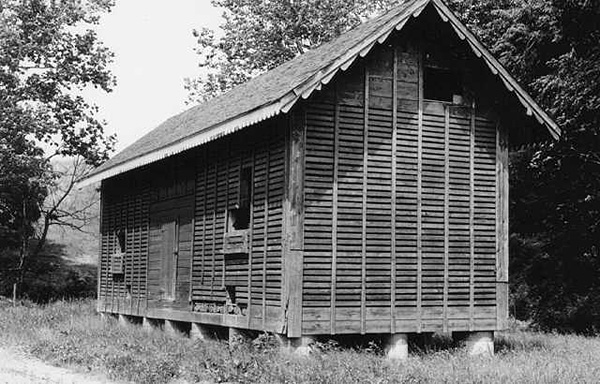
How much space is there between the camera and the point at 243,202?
17.0 meters

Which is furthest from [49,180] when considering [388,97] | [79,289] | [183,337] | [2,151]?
[388,97]

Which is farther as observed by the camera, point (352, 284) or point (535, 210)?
point (535, 210)

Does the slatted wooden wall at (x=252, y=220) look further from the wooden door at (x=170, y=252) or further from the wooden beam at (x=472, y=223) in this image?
the wooden beam at (x=472, y=223)

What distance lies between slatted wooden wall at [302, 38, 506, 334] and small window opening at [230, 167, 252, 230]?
234 cm

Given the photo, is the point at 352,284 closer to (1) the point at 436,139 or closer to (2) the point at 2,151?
(1) the point at 436,139

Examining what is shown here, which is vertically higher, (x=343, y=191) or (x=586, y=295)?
(x=343, y=191)

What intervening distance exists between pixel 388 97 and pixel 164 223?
25.5 ft

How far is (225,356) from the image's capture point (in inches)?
562

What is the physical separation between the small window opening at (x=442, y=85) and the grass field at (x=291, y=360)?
4.96 m

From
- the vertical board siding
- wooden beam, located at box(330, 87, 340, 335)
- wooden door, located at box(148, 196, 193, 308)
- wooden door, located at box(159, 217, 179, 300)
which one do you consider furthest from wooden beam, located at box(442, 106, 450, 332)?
wooden door, located at box(159, 217, 179, 300)

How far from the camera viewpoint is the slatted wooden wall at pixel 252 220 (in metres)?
15.4

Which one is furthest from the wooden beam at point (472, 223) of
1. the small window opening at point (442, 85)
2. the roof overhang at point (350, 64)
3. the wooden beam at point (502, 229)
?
the roof overhang at point (350, 64)

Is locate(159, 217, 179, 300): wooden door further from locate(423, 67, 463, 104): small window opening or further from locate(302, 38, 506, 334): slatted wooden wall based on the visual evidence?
locate(423, 67, 463, 104): small window opening

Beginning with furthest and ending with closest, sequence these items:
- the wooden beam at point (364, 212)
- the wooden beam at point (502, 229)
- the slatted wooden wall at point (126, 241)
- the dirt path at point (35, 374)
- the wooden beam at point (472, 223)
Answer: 1. the slatted wooden wall at point (126, 241)
2. the wooden beam at point (502, 229)
3. the wooden beam at point (472, 223)
4. the wooden beam at point (364, 212)
5. the dirt path at point (35, 374)
